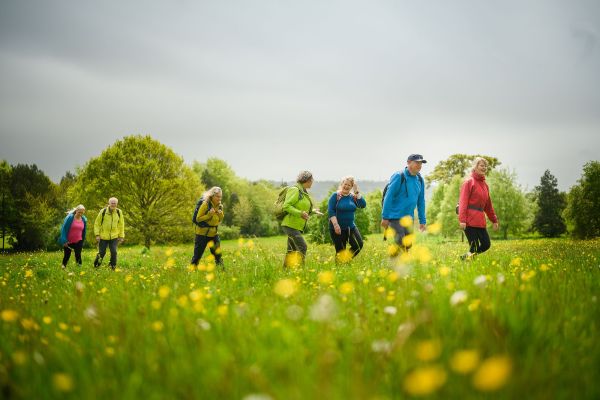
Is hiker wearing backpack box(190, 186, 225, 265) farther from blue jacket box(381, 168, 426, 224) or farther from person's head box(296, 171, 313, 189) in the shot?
blue jacket box(381, 168, 426, 224)

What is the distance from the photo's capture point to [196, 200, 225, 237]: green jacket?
851cm

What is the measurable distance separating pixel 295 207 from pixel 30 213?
45.2 m

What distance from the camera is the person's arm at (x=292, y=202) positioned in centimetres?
736

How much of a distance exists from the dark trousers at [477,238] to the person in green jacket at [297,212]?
3452 millimetres

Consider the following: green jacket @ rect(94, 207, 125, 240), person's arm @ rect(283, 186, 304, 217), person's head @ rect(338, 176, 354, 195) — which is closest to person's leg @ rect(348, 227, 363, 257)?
person's head @ rect(338, 176, 354, 195)

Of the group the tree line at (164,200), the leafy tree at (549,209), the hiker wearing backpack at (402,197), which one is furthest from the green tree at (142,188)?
the leafy tree at (549,209)

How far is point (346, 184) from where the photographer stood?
7656mm

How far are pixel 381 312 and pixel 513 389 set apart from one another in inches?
53.5

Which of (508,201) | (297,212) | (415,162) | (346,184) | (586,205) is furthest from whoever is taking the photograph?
(508,201)

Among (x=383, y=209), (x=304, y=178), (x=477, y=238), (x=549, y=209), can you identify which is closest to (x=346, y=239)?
(x=383, y=209)

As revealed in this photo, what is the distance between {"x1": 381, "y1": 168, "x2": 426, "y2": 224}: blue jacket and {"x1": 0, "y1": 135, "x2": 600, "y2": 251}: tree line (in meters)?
16.1

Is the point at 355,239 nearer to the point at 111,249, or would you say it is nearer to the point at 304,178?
the point at 304,178

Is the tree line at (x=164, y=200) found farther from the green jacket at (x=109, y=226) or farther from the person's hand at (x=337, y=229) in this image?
the person's hand at (x=337, y=229)

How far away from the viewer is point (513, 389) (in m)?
1.54
